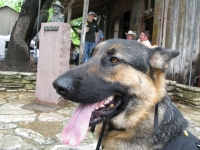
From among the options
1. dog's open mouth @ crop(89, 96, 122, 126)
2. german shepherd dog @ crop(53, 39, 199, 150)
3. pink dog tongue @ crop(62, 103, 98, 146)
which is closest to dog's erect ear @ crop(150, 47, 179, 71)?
german shepherd dog @ crop(53, 39, 199, 150)

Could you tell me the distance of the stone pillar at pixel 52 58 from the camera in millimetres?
4938

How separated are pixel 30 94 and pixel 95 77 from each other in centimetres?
486

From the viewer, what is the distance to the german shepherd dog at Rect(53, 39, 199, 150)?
1893 millimetres

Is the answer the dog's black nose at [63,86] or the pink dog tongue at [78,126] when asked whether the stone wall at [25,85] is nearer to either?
the pink dog tongue at [78,126]

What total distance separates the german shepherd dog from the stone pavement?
1.28m

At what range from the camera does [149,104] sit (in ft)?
6.55

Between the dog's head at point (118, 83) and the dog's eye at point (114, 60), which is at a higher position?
the dog's eye at point (114, 60)

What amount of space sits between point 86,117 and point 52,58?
11.1 feet

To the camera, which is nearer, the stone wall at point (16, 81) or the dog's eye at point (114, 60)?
the dog's eye at point (114, 60)

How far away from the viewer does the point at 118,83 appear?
197 centimetres

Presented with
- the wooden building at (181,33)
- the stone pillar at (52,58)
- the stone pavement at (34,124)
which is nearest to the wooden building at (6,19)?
the wooden building at (181,33)

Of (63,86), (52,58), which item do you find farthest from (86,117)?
(52,58)

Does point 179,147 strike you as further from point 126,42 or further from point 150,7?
point 150,7

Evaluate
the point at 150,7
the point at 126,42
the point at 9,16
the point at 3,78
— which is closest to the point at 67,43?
the point at 3,78
